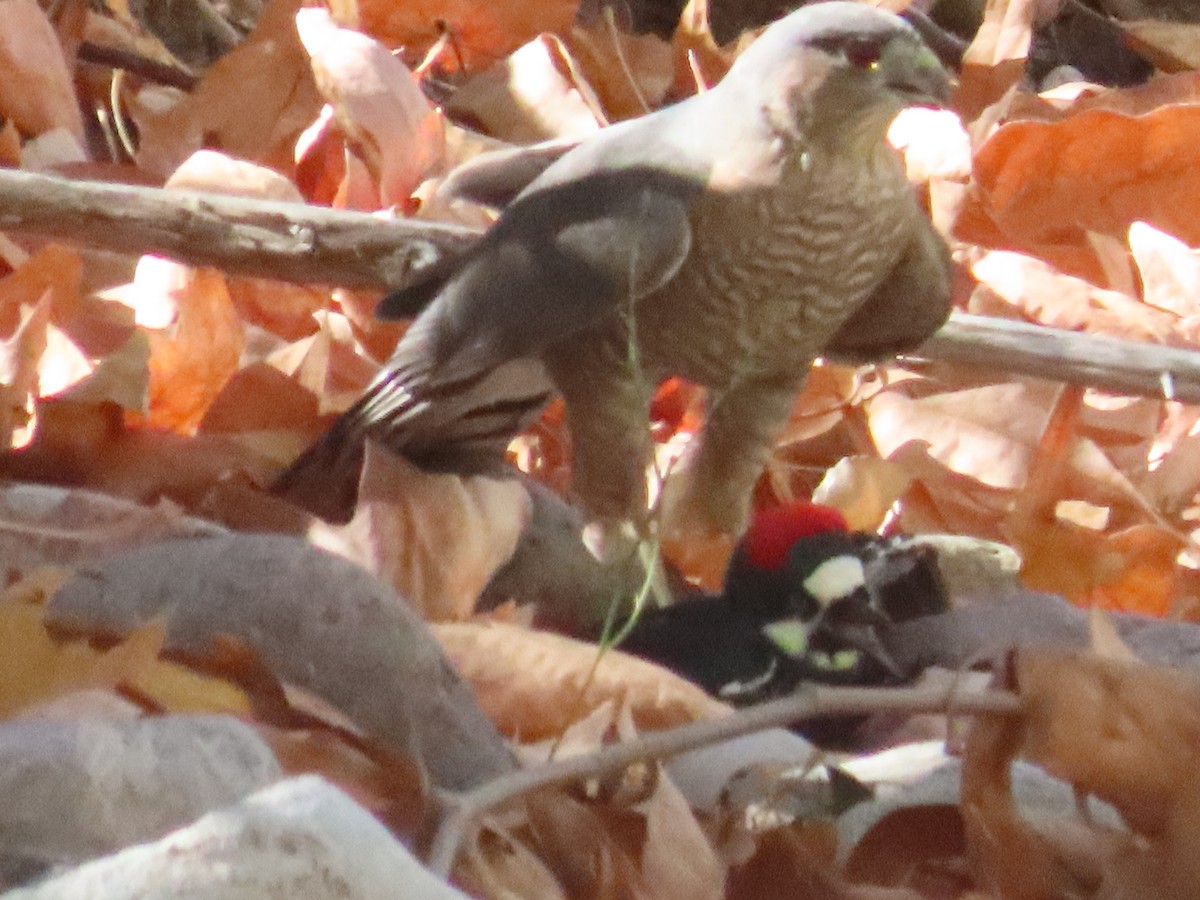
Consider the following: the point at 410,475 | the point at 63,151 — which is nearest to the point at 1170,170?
the point at 410,475

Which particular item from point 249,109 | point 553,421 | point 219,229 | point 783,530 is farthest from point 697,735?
point 249,109

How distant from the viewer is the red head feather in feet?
3.62

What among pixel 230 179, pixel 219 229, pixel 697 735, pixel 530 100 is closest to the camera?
pixel 697 735

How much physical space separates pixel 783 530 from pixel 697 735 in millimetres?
458

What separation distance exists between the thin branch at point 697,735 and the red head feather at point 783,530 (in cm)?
40

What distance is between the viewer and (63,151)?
5.57 feet

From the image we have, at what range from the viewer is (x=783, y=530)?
111cm

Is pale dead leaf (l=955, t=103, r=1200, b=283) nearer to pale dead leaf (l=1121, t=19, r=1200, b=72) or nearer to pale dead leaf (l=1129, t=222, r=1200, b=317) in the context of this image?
pale dead leaf (l=1129, t=222, r=1200, b=317)

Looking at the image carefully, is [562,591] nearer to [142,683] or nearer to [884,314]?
[884,314]

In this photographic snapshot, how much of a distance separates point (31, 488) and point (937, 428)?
28.9 inches

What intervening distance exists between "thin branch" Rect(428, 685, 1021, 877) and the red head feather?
0.40 metres

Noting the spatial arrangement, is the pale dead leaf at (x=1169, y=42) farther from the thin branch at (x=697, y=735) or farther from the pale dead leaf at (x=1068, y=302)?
the thin branch at (x=697, y=735)

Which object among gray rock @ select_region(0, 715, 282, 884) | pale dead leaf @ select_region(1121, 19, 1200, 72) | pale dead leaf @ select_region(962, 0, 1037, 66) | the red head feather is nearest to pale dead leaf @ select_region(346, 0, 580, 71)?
pale dead leaf @ select_region(962, 0, 1037, 66)

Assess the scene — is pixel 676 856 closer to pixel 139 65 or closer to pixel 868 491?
pixel 868 491
